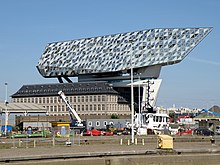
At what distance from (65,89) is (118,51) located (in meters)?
19.7

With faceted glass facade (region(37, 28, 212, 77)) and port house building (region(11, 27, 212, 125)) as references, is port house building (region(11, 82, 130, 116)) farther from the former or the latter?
faceted glass facade (region(37, 28, 212, 77))

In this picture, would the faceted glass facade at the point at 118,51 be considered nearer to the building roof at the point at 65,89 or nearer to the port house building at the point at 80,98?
the building roof at the point at 65,89

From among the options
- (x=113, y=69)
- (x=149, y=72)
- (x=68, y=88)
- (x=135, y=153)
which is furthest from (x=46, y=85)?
(x=135, y=153)

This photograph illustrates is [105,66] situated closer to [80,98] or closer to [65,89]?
[80,98]

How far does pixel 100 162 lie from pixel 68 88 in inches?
4733

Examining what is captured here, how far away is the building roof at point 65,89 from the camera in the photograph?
132500mm

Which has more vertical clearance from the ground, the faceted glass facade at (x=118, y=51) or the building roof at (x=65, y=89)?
the faceted glass facade at (x=118, y=51)

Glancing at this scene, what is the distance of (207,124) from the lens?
85.5 metres

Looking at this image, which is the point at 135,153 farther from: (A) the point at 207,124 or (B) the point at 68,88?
(B) the point at 68,88

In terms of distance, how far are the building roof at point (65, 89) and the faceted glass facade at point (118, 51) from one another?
4309 mm

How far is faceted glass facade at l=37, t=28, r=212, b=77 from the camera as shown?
420ft

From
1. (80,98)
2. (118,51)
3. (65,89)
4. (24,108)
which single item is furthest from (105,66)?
(24,108)

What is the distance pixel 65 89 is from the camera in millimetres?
138500

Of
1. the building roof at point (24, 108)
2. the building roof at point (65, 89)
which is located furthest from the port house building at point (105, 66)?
the building roof at point (24, 108)
